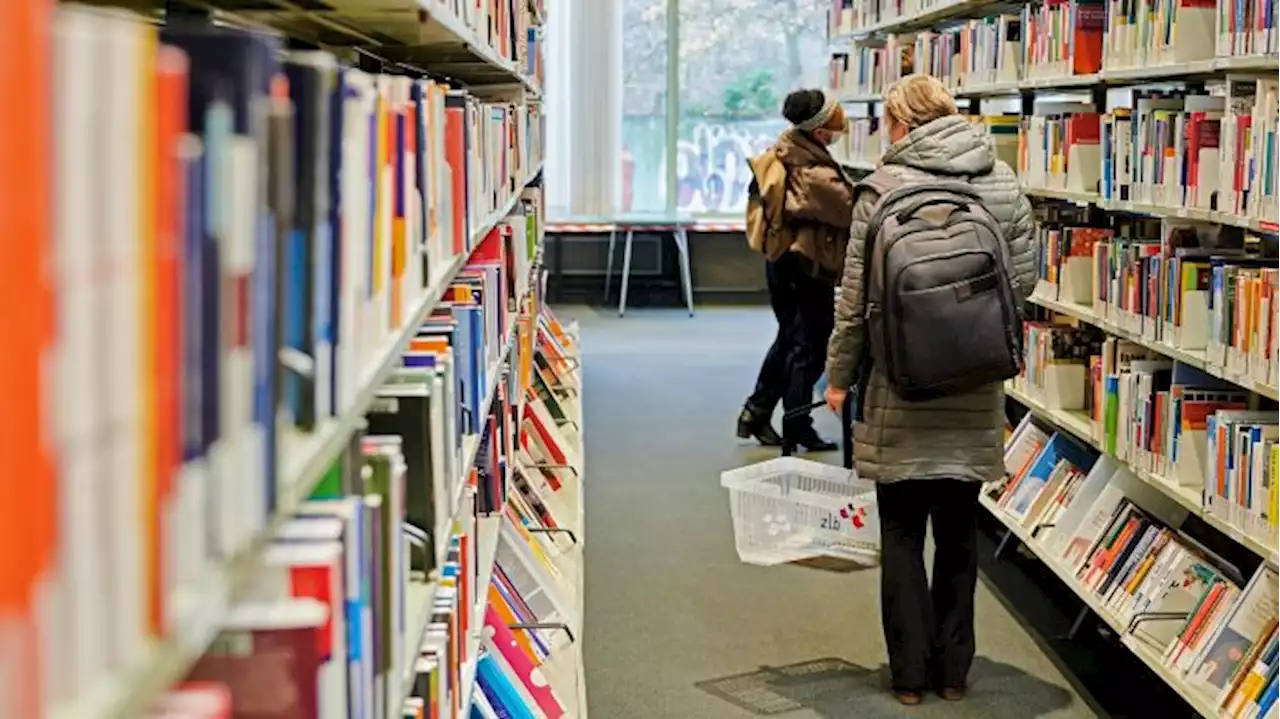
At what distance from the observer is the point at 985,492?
5.15 metres

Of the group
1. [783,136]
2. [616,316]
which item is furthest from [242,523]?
[616,316]

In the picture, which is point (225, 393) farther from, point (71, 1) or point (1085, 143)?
point (1085, 143)

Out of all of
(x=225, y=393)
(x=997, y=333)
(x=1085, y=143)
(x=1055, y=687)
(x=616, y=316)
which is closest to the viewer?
(x=225, y=393)

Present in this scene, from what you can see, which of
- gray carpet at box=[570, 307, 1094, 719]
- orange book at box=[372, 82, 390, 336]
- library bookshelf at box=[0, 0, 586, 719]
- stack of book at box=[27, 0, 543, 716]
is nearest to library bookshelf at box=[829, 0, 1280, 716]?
Answer: gray carpet at box=[570, 307, 1094, 719]

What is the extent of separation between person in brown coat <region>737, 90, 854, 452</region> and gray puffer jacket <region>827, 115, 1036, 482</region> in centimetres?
197

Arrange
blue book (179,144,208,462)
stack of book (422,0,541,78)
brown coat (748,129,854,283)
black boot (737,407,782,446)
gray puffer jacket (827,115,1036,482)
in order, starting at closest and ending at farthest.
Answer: blue book (179,144,208,462), stack of book (422,0,541,78), gray puffer jacket (827,115,1036,482), brown coat (748,129,854,283), black boot (737,407,782,446)

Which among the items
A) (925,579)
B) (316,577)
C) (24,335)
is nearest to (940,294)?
(925,579)

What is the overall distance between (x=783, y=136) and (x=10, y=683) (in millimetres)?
5728

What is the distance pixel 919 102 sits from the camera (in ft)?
13.2

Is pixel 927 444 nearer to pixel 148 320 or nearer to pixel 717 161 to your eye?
pixel 148 320

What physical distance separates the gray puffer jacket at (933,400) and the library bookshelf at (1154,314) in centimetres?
38

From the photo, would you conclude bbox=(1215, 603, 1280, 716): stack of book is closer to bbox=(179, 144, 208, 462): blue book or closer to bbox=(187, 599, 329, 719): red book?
bbox=(187, 599, 329, 719): red book

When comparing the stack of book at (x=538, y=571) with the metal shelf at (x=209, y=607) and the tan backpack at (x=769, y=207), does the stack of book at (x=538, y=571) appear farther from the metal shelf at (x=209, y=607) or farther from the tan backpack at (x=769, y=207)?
the metal shelf at (x=209, y=607)

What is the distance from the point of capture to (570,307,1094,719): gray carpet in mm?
4059
